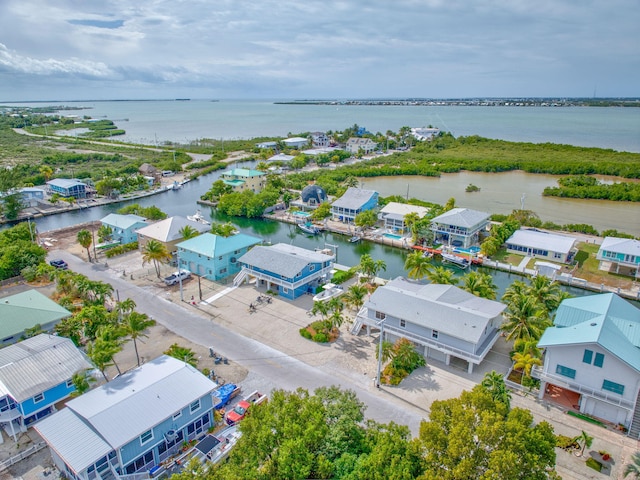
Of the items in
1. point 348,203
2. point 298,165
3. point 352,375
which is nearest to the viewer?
point 352,375

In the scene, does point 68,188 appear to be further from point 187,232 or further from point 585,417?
point 585,417

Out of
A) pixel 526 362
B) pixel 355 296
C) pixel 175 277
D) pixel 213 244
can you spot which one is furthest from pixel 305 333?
pixel 175 277

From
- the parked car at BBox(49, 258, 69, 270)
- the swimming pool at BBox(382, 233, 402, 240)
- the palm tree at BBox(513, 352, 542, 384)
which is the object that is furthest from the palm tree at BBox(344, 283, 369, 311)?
the parked car at BBox(49, 258, 69, 270)

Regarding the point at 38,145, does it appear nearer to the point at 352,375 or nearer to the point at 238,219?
the point at 238,219

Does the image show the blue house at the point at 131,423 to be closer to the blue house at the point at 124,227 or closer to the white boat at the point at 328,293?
the white boat at the point at 328,293

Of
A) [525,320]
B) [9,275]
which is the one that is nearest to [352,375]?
[525,320]

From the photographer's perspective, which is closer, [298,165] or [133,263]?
[133,263]
